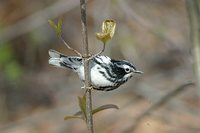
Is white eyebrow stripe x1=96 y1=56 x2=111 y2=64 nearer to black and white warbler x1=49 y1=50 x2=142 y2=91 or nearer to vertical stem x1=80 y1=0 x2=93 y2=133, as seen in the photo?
black and white warbler x1=49 y1=50 x2=142 y2=91

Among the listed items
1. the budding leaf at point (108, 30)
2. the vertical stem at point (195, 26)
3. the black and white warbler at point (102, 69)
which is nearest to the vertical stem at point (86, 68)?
the budding leaf at point (108, 30)

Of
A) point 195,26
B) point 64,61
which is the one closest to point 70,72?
point 195,26

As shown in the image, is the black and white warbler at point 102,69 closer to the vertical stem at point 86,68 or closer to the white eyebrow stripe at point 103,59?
the white eyebrow stripe at point 103,59

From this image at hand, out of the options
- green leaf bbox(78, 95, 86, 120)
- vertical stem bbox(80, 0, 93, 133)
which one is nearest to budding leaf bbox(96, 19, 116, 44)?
vertical stem bbox(80, 0, 93, 133)

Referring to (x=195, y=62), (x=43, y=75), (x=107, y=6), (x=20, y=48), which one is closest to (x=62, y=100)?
(x=43, y=75)

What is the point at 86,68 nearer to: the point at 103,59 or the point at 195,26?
the point at 103,59
